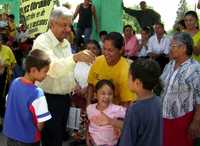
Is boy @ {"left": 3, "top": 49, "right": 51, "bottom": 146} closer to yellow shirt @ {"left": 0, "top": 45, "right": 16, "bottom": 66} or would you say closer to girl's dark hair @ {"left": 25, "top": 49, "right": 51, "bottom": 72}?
girl's dark hair @ {"left": 25, "top": 49, "right": 51, "bottom": 72}

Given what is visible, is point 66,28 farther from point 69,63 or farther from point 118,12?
point 118,12

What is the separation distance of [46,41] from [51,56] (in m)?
0.20

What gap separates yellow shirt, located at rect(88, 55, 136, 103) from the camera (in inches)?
163

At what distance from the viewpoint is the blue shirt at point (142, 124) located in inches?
130

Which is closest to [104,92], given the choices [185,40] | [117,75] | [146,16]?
[117,75]

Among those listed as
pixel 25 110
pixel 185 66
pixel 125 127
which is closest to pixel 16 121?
pixel 25 110

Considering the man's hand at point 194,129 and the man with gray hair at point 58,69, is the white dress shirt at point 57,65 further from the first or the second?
the man's hand at point 194,129

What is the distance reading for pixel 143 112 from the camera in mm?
3285

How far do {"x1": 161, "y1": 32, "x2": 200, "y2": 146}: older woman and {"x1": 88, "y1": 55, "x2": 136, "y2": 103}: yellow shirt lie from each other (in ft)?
1.47

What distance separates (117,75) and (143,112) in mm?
979

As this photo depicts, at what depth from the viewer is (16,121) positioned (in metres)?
3.74

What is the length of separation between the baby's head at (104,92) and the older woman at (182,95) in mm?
541

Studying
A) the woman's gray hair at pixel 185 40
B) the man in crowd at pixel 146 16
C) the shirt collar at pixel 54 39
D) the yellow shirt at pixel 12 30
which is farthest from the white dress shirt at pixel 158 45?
A: the shirt collar at pixel 54 39

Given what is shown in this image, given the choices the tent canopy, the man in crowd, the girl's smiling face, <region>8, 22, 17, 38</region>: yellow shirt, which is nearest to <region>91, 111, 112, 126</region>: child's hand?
the girl's smiling face
